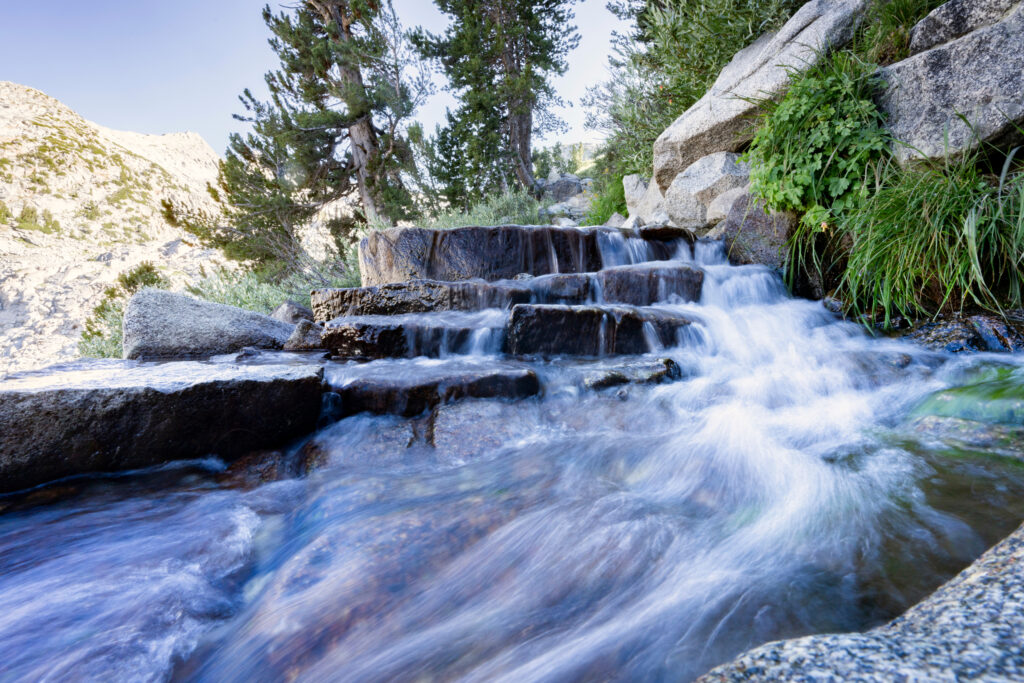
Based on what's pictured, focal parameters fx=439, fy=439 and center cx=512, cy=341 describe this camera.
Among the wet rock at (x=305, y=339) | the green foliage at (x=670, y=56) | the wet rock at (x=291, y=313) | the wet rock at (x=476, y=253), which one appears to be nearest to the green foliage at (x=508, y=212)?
the green foliage at (x=670, y=56)

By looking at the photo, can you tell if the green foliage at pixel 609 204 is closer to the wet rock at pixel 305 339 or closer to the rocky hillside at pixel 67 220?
the wet rock at pixel 305 339

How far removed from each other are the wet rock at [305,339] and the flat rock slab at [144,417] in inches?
72.0

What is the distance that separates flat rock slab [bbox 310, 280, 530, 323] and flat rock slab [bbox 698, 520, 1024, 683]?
4.00 metres

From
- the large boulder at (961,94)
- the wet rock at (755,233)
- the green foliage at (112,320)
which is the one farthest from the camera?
the green foliage at (112,320)

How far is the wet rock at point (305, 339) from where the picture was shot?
4637 mm

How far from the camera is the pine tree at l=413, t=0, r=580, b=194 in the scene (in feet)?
44.3

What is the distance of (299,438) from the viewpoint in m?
2.73

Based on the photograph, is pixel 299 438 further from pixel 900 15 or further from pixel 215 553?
pixel 900 15

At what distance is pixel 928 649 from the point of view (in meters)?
0.69

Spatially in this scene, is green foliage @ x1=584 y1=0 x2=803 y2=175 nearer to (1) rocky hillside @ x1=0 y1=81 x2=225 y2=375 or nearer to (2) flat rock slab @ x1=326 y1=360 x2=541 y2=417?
(2) flat rock slab @ x1=326 y1=360 x2=541 y2=417

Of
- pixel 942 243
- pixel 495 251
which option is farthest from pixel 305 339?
pixel 942 243

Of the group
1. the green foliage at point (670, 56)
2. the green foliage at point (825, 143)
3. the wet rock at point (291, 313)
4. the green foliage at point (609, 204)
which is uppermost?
the green foliage at point (670, 56)

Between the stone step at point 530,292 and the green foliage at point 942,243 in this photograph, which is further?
the stone step at point 530,292

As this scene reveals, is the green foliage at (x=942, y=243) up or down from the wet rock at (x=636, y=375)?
up
